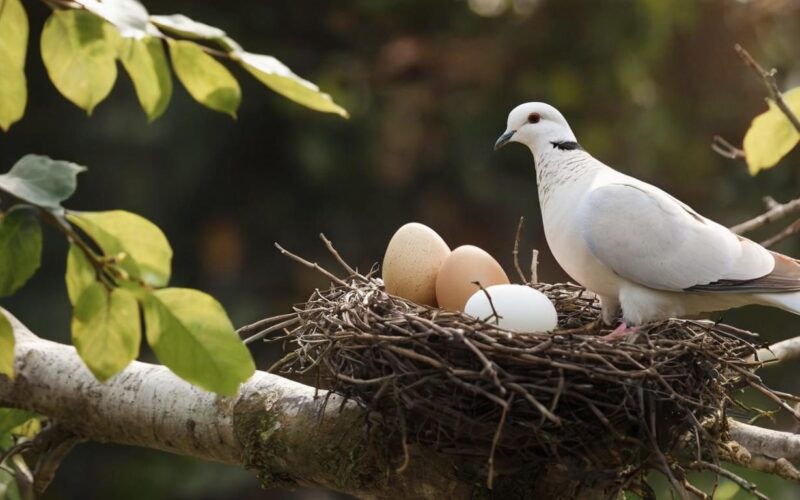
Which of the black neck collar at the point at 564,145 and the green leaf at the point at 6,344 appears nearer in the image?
the green leaf at the point at 6,344

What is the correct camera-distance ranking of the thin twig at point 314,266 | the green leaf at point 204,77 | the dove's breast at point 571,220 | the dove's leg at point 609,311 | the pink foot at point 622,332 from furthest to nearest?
the dove's leg at point 609,311 → the dove's breast at point 571,220 → the thin twig at point 314,266 → the pink foot at point 622,332 → the green leaf at point 204,77

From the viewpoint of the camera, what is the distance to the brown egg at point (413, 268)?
8.46 ft

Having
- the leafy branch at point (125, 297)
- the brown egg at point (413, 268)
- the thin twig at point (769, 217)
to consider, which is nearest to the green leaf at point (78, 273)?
the leafy branch at point (125, 297)

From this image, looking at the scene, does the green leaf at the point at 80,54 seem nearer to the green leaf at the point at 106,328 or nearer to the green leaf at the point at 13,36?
the green leaf at the point at 13,36

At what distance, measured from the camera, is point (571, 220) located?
2.55m

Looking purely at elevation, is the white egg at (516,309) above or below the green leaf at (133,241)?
above

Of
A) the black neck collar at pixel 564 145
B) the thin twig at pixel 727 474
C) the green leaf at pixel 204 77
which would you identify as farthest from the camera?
the black neck collar at pixel 564 145

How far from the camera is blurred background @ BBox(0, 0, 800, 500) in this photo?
259 inches

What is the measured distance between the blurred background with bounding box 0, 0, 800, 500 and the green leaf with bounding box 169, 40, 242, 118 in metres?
5.15

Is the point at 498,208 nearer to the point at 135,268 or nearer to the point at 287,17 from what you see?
the point at 287,17

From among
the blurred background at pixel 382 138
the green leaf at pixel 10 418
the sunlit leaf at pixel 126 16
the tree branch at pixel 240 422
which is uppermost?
the blurred background at pixel 382 138

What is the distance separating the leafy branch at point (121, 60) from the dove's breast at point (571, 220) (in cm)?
134

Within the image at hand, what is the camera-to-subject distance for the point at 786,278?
2449 mm

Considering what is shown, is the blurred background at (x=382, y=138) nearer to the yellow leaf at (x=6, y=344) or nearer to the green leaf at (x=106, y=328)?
the yellow leaf at (x=6, y=344)
